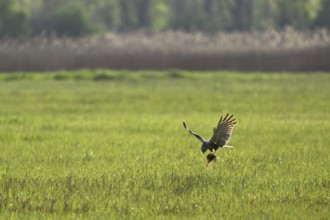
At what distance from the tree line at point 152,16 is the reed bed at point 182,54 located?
2531 cm

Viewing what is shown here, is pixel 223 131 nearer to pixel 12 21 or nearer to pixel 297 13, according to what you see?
pixel 12 21

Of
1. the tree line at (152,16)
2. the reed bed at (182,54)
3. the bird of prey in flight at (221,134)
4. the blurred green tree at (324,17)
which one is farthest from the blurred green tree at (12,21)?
the bird of prey in flight at (221,134)

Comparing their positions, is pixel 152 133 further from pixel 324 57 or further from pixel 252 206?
pixel 324 57

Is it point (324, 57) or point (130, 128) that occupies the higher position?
point (324, 57)

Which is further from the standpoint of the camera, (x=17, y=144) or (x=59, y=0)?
(x=59, y=0)

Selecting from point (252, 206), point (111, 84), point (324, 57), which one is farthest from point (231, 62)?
point (252, 206)

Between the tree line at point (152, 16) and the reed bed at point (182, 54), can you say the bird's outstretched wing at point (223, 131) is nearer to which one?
the reed bed at point (182, 54)

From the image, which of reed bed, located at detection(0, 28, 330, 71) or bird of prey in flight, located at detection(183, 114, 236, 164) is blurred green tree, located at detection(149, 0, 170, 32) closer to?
reed bed, located at detection(0, 28, 330, 71)

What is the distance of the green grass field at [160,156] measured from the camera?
9.16m

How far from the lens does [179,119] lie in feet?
67.3

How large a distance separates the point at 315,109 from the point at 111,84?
40.0 feet

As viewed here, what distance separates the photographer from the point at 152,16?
8362cm

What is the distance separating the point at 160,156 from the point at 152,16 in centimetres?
7093

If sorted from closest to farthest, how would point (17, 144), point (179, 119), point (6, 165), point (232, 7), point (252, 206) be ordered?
point (252, 206) → point (6, 165) → point (17, 144) → point (179, 119) → point (232, 7)
